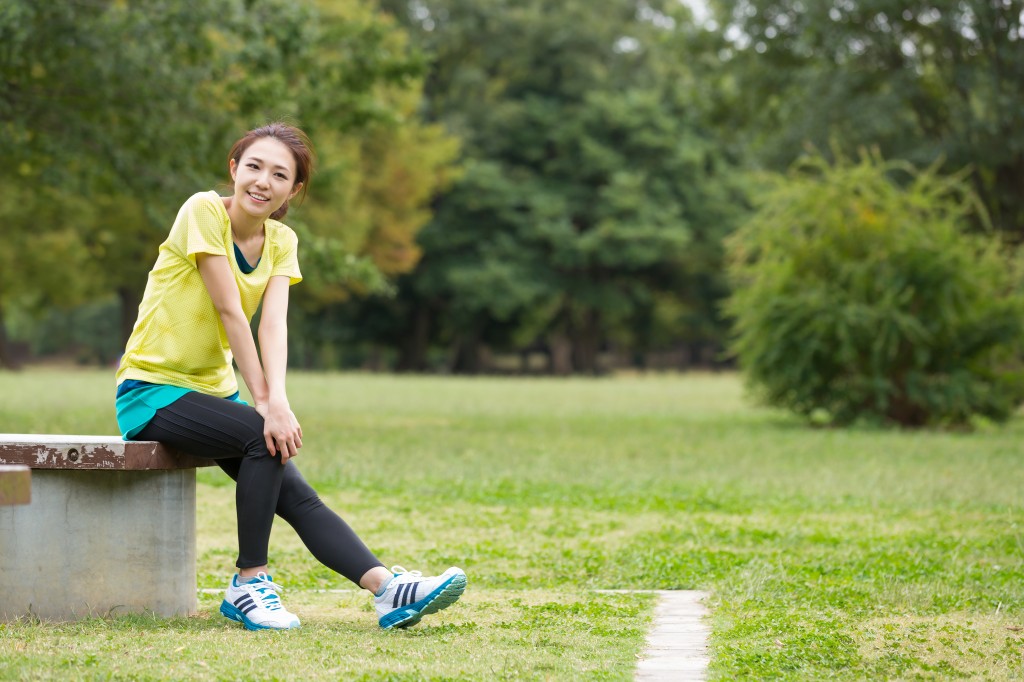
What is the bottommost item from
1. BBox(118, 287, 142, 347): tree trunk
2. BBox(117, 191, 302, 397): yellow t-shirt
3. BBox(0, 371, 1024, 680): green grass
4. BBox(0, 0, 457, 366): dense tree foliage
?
BBox(0, 371, 1024, 680): green grass

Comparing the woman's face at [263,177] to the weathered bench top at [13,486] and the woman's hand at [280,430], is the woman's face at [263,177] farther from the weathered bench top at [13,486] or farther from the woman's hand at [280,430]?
the weathered bench top at [13,486]

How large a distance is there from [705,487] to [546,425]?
822 cm

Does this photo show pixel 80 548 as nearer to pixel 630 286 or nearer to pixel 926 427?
pixel 926 427

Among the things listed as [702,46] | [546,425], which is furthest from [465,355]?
[546,425]

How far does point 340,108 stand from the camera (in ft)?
61.9

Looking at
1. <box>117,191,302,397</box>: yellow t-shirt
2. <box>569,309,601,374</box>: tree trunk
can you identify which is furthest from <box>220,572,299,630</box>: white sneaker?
<box>569,309,601,374</box>: tree trunk

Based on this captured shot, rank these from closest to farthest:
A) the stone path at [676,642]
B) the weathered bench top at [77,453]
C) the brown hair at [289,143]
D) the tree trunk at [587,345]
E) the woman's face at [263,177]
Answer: the stone path at [676,642]
the weathered bench top at [77,453]
the woman's face at [263,177]
the brown hair at [289,143]
the tree trunk at [587,345]

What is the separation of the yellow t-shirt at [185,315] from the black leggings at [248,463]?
0.53ft

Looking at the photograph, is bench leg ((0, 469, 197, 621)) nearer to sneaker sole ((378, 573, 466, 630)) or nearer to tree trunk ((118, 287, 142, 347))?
sneaker sole ((378, 573, 466, 630))

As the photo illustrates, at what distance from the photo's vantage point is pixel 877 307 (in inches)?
734

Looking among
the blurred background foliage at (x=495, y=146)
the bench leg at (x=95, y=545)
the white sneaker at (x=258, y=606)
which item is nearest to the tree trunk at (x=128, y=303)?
the blurred background foliage at (x=495, y=146)

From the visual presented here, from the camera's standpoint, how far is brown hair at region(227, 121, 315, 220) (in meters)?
5.52

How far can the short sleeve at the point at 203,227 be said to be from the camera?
5238 mm

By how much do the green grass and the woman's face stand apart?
1.63 m
